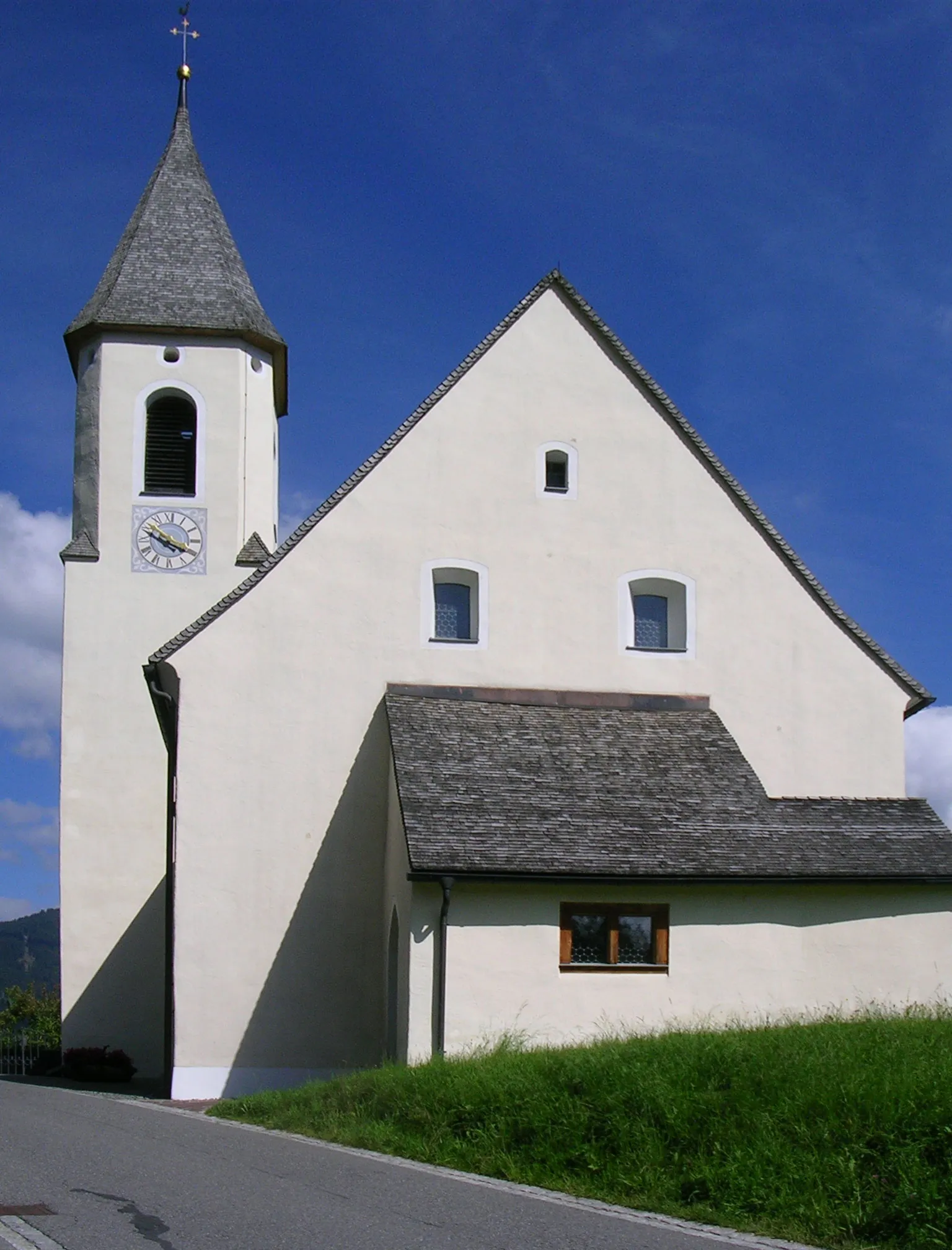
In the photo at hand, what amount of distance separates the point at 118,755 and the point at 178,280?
31.8 feet

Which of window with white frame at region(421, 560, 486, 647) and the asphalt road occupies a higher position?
window with white frame at region(421, 560, 486, 647)

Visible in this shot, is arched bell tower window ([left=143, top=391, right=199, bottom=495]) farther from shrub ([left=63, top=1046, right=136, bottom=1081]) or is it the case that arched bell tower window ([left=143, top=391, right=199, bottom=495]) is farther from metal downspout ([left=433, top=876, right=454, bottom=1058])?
metal downspout ([left=433, top=876, right=454, bottom=1058])

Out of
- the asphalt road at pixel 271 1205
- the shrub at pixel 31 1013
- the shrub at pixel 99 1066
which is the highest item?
the asphalt road at pixel 271 1205

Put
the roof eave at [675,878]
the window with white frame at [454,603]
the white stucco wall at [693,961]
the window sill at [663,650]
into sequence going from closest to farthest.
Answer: the roof eave at [675,878] → the white stucco wall at [693,961] → the window with white frame at [454,603] → the window sill at [663,650]

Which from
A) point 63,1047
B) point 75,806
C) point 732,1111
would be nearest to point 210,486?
point 75,806

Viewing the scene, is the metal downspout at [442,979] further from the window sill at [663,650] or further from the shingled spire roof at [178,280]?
the shingled spire roof at [178,280]

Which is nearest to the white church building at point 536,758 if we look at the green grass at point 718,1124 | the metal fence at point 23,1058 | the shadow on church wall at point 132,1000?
the green grass at point 718,1124

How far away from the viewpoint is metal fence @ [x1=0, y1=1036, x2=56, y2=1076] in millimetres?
31969

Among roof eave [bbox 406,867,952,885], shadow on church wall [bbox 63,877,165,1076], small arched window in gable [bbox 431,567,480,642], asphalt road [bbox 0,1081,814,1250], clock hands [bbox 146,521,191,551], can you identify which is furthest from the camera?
clock hands [bbox 146,521,191,551]

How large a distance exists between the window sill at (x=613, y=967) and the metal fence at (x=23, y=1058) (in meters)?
17.3

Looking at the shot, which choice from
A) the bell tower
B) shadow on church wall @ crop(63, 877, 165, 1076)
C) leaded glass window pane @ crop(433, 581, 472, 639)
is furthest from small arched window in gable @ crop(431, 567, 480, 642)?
shadow on church wall @ crop(63, 877, 165, 1076)

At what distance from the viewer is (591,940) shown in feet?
59.1

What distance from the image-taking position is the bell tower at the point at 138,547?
28.8 m

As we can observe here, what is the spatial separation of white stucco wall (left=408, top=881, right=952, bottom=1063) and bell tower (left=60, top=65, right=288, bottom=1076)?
12490 mm
